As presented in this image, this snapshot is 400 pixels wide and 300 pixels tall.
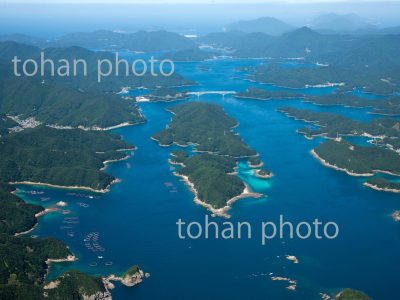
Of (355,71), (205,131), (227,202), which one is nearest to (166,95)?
(205,131)

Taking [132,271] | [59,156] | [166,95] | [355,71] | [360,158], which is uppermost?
[355,71]

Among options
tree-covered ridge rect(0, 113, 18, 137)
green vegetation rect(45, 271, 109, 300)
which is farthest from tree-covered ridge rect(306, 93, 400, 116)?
green vegetation rect(45, 271, 109, 300)

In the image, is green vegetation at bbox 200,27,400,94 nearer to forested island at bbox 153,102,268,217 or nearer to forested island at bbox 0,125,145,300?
forested island at bbox 153,102,268,217

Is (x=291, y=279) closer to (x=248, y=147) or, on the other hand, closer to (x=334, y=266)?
(x=334, y=266)

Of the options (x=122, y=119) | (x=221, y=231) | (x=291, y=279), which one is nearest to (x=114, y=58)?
(x=122, y=119)

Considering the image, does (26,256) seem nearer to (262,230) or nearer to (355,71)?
(262,230)

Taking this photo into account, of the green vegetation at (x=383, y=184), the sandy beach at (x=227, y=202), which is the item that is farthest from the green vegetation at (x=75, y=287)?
the green vegetation at (x=383, y=184)
